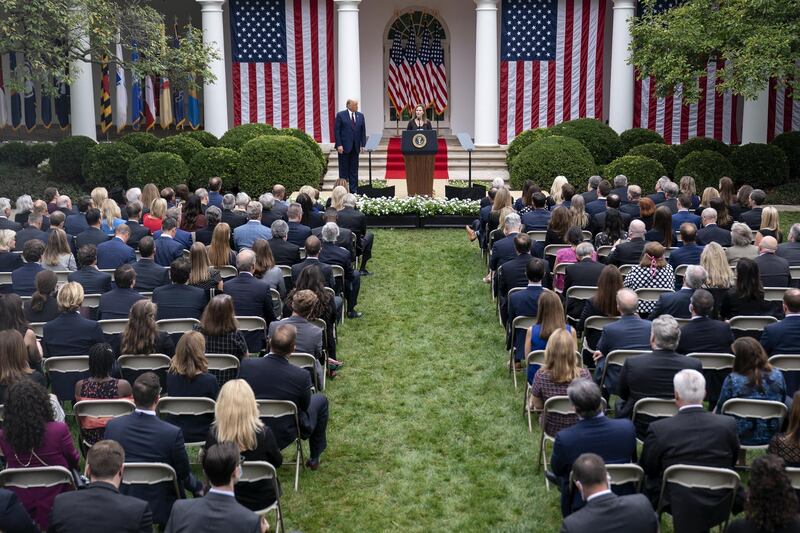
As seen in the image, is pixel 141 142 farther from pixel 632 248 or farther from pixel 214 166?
pixel 632 248

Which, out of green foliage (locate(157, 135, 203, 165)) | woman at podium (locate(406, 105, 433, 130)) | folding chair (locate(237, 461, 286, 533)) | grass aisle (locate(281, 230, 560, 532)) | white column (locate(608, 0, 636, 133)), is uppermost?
white column (locate(608, 0, 636, 133))

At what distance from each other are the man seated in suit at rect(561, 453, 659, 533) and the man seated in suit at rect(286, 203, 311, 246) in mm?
8344

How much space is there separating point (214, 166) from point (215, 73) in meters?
5.45

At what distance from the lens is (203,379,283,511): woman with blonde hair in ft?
22.1

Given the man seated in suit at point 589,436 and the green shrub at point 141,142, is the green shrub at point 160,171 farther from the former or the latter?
the man seated in suit at point 589,436

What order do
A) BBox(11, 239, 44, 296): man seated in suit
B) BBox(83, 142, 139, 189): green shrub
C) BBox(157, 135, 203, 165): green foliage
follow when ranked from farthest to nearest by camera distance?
BBox(157, 135, 203, 165): green foliage → BBox(83, 142, 139, 189): green shrub → BBox(11, 239, 44, 296): man seated in suit

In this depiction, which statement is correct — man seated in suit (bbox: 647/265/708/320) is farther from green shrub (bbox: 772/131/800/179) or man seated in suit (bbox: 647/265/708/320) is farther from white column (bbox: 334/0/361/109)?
white column (bbox: 334/0/361/109)

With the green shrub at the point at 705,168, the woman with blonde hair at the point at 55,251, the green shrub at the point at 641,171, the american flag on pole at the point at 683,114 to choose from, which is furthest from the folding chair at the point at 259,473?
the american flag on pole at the point at 683,114

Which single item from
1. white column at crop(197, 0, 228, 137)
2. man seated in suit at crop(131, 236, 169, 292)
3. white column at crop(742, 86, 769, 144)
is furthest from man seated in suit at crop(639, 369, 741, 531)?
white column at crop(197, 0, 228, 137)

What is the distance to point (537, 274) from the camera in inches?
408

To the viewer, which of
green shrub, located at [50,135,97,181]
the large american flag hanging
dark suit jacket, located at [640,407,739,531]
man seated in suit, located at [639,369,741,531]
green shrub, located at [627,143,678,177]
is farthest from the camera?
the large american flag hanging

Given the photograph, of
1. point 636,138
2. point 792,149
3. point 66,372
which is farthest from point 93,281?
point 792,149

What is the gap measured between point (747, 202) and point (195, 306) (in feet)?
28.8

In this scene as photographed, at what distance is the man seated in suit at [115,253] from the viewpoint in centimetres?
1230
